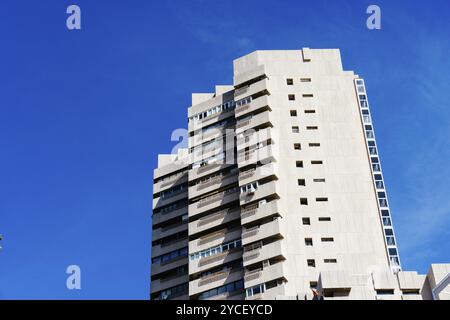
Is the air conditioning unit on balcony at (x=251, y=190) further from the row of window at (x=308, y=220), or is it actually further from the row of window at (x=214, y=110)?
the row of window at (x=214, y=110)

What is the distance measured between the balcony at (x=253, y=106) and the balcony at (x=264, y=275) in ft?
73.0

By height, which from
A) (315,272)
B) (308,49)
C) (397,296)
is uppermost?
(308,49)

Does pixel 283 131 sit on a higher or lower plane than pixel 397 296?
higher

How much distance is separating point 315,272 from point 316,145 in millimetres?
17929

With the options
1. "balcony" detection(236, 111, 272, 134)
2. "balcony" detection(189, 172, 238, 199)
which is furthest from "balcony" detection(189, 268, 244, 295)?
"balcony" detection(236, 111, 272, 134)

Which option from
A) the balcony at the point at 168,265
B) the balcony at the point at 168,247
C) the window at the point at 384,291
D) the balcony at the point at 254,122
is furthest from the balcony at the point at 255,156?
the window at the point at 384,291

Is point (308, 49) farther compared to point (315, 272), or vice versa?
point (308, 49)

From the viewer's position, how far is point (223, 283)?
241ft

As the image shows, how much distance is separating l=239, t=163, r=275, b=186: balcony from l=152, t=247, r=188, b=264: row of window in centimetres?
1362

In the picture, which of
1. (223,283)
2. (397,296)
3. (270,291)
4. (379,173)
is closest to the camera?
(397,296)

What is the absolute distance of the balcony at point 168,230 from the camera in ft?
288

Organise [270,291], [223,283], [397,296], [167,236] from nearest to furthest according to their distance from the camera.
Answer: [397,296] → [270,291] → [223,283] → [167,236]
